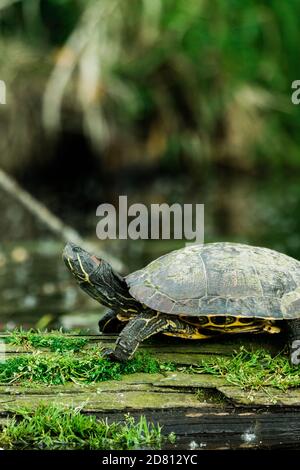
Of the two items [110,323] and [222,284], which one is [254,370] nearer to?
[222,284]

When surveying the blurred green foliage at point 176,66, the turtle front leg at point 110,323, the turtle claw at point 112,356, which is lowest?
the turtle claw at point 112,356

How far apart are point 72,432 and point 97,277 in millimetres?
973

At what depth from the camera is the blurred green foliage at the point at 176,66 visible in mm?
14812

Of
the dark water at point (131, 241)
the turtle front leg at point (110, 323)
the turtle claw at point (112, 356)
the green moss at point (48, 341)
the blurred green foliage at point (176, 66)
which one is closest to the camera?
the turtle claw at point (112, 356)

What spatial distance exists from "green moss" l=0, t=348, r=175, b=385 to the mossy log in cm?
5

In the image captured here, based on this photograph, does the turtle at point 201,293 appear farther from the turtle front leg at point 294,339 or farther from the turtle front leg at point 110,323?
the turtle front leg at point 110,323

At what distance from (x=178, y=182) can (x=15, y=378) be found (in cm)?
1296

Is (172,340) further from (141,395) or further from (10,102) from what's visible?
(10,102)

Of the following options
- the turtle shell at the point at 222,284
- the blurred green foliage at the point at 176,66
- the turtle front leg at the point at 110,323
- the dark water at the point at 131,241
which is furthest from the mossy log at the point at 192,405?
the blurred green foliage at the point at 176,66

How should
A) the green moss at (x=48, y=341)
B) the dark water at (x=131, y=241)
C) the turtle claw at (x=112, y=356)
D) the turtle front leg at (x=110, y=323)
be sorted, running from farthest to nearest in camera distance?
the dark water at (x=131, y=241) < the turtle front leg at (x=110, y=323) < the green moss at (x=48, y=341) < the turtle claw at (x=112, y=356)

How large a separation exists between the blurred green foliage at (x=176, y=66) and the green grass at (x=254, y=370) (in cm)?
1088

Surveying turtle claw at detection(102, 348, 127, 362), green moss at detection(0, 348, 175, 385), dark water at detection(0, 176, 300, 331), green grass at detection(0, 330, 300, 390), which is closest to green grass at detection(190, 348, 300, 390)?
green grass at detection(0, 330, 300, 390)
